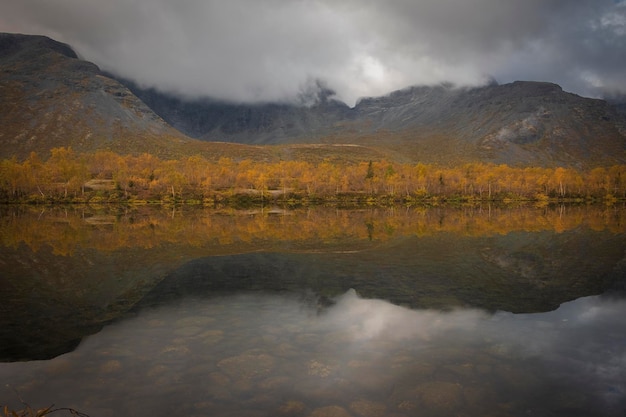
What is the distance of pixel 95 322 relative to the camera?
1534cm

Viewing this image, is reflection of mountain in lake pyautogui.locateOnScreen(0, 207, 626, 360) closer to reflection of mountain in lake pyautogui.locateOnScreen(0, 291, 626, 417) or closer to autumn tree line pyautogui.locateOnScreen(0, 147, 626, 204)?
reflection of mountain in lake pyautogui.locateOnScreen(0, 291, 626, 417)

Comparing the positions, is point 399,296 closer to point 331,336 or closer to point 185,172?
point 331,336

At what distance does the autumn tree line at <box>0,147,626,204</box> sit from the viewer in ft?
438

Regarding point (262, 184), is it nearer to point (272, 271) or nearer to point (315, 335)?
point (272, 271)

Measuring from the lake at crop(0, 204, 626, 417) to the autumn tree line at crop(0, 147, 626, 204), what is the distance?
110m

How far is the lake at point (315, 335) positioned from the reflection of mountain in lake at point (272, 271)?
157 millimetres

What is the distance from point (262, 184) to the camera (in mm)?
149750

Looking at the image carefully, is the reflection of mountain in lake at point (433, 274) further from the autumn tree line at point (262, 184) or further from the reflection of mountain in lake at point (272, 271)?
the autumn tree line at point (262, 184)

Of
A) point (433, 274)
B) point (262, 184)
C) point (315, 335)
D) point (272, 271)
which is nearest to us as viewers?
point (315, 335)

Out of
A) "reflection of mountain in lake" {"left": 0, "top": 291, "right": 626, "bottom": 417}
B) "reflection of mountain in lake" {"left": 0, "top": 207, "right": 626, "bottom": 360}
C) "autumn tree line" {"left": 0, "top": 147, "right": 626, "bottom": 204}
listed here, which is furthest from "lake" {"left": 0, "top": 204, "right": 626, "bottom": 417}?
"autumn tree line" {"left": 0, "top": 147, "right": 626, "bottom": 204}

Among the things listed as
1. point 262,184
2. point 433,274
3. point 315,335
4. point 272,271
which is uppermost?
point 262,184

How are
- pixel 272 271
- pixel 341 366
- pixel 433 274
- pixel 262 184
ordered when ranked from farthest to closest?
1. pixel 262 184
2. pixel 272 271
3. pixel 433 274
4. pixel 341 366

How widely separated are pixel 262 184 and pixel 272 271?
12567 centimetres

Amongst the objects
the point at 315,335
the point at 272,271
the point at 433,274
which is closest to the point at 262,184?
the point at 272,271
